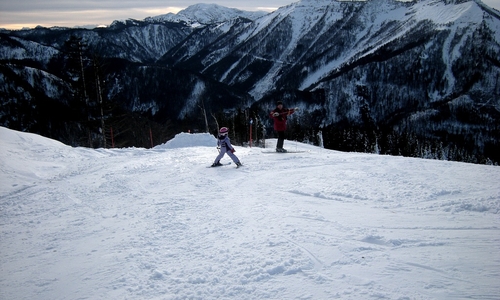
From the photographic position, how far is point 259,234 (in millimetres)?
4945

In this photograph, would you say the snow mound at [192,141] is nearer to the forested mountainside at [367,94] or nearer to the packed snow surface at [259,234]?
the packed snow surface at [259,234]

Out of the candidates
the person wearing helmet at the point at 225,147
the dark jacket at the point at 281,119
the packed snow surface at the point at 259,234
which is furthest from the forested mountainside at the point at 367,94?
the packed snow surface at the point at 259,234

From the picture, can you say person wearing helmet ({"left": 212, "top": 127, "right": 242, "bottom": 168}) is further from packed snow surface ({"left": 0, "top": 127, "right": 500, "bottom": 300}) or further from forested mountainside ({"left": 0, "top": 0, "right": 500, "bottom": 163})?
forested mountainside ({"left": 0, "top": 0, "right": 500, "bottom": 163})

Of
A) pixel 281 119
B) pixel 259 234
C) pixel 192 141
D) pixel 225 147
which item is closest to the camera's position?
pixel 259 234

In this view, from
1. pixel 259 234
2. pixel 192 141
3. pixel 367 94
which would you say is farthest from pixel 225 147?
pixel 367 94

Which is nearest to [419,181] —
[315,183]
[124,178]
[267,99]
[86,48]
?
[315,183]

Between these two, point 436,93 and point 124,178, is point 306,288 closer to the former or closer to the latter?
point 124,178

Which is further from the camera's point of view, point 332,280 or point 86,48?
point 86,48

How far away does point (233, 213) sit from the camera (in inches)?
235

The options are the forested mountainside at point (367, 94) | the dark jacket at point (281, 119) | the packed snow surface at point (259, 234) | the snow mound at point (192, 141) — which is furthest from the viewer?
the forested mountainside at point (367, 94)

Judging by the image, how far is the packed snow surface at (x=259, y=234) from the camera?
3.63m

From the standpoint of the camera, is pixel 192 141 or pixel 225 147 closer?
pixel 225 147

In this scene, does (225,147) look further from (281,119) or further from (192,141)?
(192,141)

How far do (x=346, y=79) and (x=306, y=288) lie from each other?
182 m
